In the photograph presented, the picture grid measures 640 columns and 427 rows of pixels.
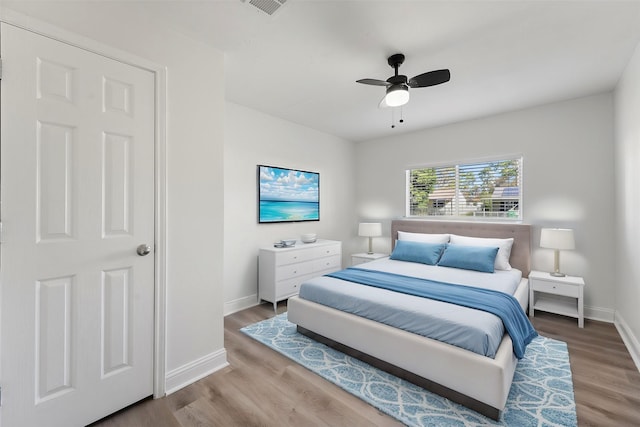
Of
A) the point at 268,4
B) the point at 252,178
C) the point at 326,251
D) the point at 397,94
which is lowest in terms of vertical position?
the point at 326,251

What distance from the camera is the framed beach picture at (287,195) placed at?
3.79m

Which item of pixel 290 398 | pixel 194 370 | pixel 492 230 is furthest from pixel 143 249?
pixel 492 230

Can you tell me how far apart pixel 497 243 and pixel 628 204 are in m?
1.21

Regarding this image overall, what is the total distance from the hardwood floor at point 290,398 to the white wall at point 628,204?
1.17ft

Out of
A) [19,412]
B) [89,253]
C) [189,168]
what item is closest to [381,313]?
[189,168]

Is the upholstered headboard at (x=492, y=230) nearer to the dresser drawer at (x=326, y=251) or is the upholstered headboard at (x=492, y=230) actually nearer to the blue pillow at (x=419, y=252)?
the blue pillow at (x=419, y=252)

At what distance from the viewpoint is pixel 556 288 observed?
3.05 m

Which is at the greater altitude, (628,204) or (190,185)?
Answer: (190,185)

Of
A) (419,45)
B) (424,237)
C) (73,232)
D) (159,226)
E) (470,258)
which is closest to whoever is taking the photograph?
(73,232)

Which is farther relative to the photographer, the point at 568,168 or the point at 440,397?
the point at 568,168

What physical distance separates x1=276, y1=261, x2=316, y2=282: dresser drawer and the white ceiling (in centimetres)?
210

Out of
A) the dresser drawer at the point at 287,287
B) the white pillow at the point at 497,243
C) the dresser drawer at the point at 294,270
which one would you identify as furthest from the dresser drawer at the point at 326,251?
the white pillow at the point at 497,243

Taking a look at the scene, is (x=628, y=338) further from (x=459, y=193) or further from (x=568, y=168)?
(x=459, y=193)

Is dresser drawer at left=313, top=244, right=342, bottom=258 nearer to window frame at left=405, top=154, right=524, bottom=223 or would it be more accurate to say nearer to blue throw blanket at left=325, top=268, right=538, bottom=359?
blue throw blanket at left=325, top=268, right=538, bottom=359
